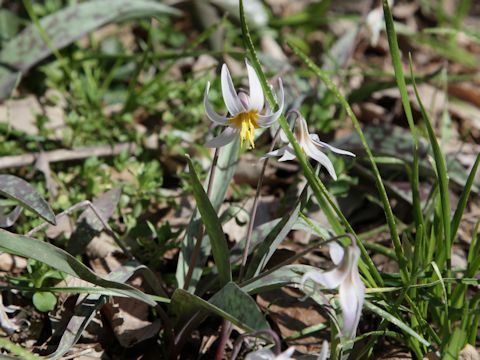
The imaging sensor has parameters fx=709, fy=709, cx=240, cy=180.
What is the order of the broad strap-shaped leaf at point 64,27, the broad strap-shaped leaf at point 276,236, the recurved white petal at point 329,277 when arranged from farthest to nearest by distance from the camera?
the broad strap-shaped leaf at point 64,27
the broad strap-shaped leaf at point 276,236
the recurved white petal at point 329,277

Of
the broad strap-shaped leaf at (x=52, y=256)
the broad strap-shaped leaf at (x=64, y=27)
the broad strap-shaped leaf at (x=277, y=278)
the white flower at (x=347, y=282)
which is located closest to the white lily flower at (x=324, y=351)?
the white flower at (x=347, y=282)

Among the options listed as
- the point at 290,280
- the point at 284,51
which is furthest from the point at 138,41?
the point at 290,280

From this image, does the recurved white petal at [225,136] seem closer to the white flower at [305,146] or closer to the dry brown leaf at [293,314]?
the white flower at [305,146]

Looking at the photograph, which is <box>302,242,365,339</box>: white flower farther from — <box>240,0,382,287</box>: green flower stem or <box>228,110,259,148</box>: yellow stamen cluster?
<box>228,110,259,148</box>: yellow stamen cluster

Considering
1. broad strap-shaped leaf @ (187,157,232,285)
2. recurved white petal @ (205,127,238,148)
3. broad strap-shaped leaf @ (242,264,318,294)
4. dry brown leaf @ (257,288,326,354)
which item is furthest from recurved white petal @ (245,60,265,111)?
dry brown leaf @ (257,288,326,354)

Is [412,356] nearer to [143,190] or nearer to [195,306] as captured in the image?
[195,306]

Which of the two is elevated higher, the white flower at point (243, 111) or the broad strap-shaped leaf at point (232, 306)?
the white flower at point (243, 111)

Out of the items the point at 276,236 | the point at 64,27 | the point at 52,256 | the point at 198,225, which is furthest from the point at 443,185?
the point at 64,27
